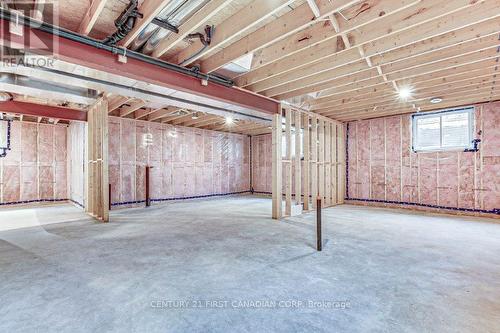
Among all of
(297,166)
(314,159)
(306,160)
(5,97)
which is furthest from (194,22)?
(5,97)

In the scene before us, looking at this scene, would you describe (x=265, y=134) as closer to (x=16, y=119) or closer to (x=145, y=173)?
(x=145, y=173)

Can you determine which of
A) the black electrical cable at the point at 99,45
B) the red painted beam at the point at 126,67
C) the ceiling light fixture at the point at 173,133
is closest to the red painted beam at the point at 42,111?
the ceiling light fixture at the point at 173,133

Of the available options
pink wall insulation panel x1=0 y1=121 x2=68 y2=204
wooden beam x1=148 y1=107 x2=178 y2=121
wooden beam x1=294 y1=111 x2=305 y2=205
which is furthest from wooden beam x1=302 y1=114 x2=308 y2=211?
pink wall insulation panel x1=0 y1=121 x2=68 y2=204

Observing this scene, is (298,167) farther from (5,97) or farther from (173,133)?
(5,97)

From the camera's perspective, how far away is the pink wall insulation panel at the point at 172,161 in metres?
7.81

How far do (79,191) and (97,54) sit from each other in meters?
6.06

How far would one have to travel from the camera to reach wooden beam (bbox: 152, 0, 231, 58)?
262 centimetres

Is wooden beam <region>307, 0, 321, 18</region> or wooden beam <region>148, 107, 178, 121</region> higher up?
wooden beam <region>307, 0, 321, 18</region>

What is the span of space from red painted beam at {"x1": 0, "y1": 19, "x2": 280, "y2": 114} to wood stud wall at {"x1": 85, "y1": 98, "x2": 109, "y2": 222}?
255cm

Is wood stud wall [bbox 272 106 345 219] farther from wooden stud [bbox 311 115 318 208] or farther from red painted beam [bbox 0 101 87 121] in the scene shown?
red painted beam [bbox 0 101 87 121]

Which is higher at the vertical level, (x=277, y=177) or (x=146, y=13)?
(x=146, y=13)

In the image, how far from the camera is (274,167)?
6.00 m

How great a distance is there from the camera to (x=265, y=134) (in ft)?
38.2

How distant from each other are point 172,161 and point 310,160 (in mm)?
5005
